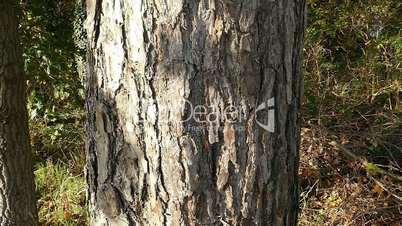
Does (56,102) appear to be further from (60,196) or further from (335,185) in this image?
(335,185)

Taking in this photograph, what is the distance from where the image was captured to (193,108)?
122cm

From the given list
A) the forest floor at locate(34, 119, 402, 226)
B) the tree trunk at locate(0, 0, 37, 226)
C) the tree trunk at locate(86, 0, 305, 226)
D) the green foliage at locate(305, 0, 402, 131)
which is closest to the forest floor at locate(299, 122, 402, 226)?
the forest floor at locate(34, 119, 402, 226)

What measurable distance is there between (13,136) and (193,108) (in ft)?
7.68

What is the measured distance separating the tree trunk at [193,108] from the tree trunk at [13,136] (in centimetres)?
192

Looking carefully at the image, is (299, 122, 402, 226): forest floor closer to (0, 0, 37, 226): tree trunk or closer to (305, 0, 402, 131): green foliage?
(305, 0, 402, 131): green foliage

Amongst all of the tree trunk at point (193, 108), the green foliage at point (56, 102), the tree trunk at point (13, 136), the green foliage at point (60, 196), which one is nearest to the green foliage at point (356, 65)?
the green foliage at point (56, 102)

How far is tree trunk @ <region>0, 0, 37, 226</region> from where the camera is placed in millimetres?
3033

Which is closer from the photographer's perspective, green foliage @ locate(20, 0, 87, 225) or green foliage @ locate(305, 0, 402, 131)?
green foliage @ locate(20, 0, 87, 225)

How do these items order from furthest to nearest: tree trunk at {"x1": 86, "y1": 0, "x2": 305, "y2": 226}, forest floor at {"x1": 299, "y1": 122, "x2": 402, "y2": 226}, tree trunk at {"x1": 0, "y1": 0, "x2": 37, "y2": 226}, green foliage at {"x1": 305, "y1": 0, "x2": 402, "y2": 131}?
1. green foliage at {"x1": 305, "y1": 0, "x2": 402, "y2": 131}
2. forest floor at {"x1": 299, "y1": 122, "x2": 402, "y2": 226}
3. tree trunk at {"x1": 0, "y1": 0, "x2": 37, "y2": 226}
4. tree trunk at {"x1": 86, "y1": 0, "x2": 305, "y2": 226}

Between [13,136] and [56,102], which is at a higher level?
[56,102]

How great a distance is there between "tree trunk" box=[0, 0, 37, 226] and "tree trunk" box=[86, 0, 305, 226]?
6.30 feet

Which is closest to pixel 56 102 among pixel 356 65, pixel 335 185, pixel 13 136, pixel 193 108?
pixel 13 136

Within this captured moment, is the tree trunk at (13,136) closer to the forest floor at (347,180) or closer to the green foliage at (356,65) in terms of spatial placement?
the forest floor at (347,180)

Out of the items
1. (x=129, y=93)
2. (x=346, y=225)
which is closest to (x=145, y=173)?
(x=129, y=93)
